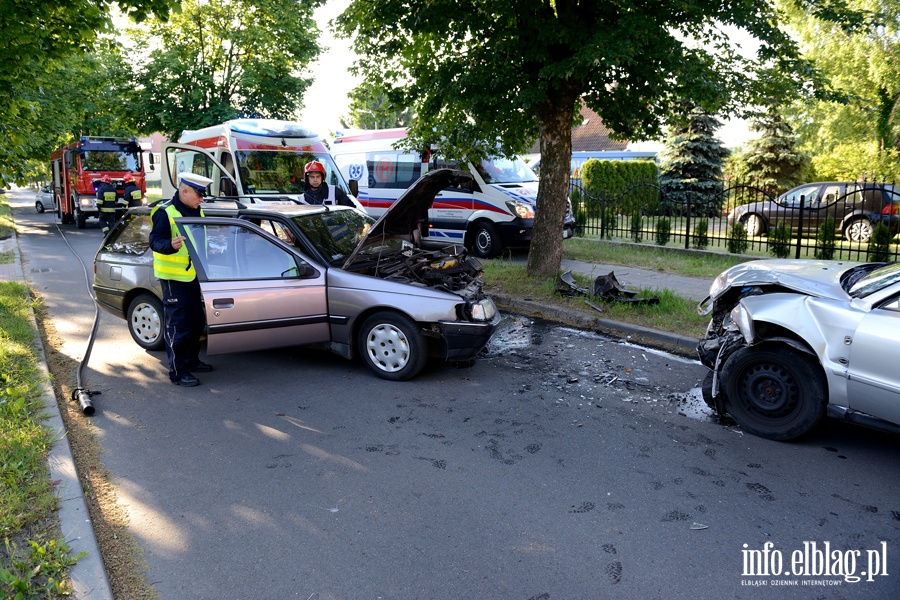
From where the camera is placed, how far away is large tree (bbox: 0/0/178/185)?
7219 millimetres

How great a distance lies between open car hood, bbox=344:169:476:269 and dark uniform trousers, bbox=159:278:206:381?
1474 mm

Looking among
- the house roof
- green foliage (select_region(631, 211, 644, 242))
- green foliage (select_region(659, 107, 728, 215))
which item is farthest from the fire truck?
the house roof

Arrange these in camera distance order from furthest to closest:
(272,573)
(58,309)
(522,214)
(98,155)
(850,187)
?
(98,155)
(850,187)
(522,214)
(58,309)
(272,573)

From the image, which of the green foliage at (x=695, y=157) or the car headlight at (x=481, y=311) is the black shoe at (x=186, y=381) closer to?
the car headlight at (x=481, y=311)

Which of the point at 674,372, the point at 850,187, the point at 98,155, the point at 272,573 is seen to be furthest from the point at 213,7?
the point at 272,573

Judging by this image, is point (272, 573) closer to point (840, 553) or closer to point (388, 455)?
point (388, 455)

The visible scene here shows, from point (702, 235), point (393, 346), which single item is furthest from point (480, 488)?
point (702, 235)

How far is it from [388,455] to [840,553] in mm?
2862

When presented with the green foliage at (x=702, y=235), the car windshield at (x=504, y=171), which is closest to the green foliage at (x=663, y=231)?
the green foliage at (x=702, y=235)

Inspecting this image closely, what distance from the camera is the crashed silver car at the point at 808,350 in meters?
4.45

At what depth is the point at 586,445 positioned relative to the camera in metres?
4.99

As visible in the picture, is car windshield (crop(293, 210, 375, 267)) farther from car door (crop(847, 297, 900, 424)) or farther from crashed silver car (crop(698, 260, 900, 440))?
car door (crop(847, 297, 900, 424))

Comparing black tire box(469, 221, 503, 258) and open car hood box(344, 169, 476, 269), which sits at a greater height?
open car hood box(344, 169, 476, 269)

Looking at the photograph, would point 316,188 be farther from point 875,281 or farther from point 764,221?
point 764,221
